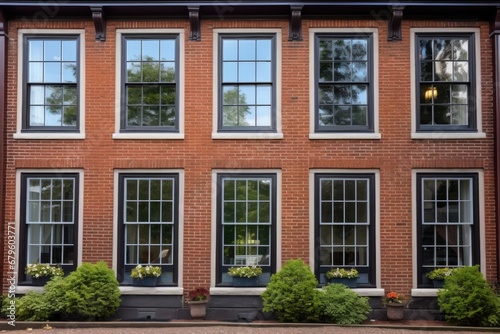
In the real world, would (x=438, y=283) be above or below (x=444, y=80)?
below

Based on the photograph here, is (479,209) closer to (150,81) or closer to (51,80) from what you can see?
(150,81)

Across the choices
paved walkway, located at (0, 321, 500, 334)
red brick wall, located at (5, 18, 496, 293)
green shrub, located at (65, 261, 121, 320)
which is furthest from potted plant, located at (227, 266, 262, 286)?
green shrub, located at (65, 261, 121, 320)

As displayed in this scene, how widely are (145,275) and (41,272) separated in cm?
225

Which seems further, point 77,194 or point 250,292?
point 77,194

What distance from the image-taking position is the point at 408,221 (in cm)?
1190

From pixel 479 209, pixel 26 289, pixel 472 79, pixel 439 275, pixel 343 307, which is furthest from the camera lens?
pixel 472 79

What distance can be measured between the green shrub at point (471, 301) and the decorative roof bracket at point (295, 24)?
6.12 metres

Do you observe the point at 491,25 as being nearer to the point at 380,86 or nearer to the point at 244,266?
the point at 380,86

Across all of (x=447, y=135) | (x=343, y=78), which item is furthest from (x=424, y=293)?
(x=343, y=78)

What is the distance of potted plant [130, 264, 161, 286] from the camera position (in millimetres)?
11633

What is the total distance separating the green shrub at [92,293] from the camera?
36.3 ft

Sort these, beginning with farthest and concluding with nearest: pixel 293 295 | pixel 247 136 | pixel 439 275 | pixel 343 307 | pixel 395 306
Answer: pixel 247 136 < pixel 439 275 < pixel 395 306 < pixel 343 307 < pixel 293 295

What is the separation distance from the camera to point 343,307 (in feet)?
36.3

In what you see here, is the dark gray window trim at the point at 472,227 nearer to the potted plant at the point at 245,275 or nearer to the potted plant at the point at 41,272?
the potted plant at the point at 245,275
